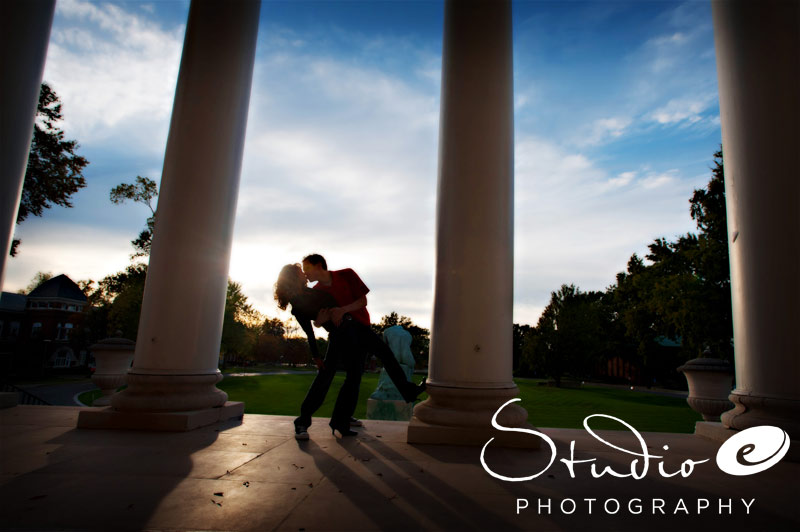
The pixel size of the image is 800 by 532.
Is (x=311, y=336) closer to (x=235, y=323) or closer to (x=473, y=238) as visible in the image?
(x=473, y=238)

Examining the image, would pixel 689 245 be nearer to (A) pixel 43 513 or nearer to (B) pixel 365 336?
(B) pixel 365 336

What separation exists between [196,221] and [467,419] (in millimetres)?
13912

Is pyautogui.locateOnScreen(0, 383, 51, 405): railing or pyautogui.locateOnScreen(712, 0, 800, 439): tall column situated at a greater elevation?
pyautogui.locateOnScreen(712, 0, 800, 439): tall column

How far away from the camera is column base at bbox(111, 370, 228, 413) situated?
1844 cm

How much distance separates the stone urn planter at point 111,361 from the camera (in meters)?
34.8

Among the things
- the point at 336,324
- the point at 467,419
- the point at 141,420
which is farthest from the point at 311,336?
the point at 141,420

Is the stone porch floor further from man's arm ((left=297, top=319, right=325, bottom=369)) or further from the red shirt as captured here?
the red shirt

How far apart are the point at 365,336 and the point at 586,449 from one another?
345 inches

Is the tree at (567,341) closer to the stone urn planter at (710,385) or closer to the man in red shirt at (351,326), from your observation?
the stone urn planter at (710,385)

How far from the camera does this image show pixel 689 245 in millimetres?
96438

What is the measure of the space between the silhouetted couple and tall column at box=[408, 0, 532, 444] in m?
1.65

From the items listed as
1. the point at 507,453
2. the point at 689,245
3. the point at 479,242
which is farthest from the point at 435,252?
the point at 689,245

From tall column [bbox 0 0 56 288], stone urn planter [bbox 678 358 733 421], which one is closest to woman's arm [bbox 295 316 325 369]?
tall column [bbox 0 0 56 288]

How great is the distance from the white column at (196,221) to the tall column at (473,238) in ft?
31.5
